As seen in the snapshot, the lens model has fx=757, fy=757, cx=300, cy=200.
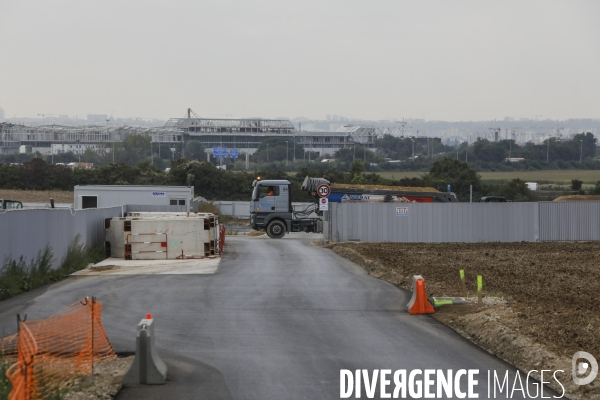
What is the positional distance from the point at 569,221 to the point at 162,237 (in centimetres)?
2044

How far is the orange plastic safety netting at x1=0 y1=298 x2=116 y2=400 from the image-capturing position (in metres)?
8.05

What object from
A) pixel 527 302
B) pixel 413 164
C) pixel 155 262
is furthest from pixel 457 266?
pixel 413 164

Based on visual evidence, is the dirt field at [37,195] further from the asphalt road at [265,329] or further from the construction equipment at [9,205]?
the asphalt road at [265,329]

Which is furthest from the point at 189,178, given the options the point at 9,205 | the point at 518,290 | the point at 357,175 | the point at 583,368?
the point at 583,368

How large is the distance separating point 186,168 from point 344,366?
7496cm

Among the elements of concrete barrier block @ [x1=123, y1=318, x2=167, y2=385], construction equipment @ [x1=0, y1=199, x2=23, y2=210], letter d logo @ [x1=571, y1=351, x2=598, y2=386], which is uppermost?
construction equipment @ [x1=0, y1=199, x2=23, y2=210]

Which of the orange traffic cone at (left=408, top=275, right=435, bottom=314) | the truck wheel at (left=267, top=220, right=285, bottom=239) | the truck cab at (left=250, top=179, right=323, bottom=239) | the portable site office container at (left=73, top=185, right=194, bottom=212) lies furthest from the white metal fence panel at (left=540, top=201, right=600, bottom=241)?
the orange traffic cone at (left=408, top=275, right=435, bottom=314)

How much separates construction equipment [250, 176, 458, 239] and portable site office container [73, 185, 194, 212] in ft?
18.1

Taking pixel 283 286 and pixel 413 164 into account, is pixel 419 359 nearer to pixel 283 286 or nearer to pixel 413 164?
pixel 283 286

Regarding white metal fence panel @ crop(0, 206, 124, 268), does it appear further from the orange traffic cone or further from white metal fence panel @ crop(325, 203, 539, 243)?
white metal fence panel @ crop(325, 203, 539, 243)

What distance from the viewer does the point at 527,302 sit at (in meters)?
16.1

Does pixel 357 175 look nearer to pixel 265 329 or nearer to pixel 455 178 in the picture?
pixel 455 178

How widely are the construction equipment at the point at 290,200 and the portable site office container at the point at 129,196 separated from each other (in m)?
5.53

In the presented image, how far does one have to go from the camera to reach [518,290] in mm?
18125
